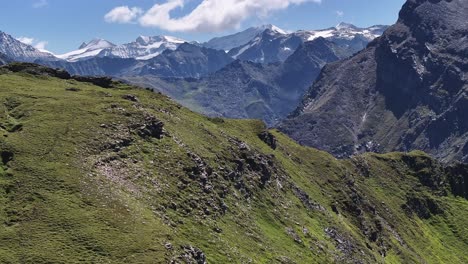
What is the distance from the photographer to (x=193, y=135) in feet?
465

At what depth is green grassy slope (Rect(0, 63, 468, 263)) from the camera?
80688 mm

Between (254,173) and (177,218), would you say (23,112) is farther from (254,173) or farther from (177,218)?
(254,173)

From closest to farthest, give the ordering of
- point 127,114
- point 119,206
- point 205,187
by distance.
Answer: point 119,206, point 205,187, point 127,114

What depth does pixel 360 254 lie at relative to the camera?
507ft

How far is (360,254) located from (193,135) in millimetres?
58921

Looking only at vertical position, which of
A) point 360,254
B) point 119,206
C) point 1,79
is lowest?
point 360,254

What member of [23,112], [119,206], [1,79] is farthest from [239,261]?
[1,79]

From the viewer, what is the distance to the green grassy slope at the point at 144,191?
80.7 meters

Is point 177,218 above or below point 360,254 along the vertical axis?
above

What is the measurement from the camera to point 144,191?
99875mm

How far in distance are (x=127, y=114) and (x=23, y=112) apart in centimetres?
2291

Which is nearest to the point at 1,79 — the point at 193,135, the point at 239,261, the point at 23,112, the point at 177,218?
the point at 23,112

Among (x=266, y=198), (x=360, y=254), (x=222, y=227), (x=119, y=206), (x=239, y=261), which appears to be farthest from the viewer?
(x=360, y=254)

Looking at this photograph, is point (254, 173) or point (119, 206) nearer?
point (119, 206)
